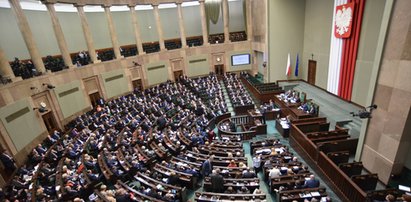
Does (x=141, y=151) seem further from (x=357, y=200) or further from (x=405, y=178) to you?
(x=405, y=178)

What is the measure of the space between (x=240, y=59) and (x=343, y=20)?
12335 millimetres

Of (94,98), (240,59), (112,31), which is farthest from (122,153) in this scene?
(240,59)

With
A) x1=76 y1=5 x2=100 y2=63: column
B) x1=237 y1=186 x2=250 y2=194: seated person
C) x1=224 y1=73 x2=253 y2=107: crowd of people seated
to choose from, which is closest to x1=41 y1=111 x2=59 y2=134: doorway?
x1=76 y1=5 x2=100 y2=63: column

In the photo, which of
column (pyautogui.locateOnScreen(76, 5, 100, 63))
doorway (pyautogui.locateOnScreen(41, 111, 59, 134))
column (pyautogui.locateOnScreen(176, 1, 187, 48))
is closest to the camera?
doorway (pyautogui.locateOnScreen(41, 111, 59, 134))

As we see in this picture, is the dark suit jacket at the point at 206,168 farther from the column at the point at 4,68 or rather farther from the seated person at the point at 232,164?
the column at the point at 4,68

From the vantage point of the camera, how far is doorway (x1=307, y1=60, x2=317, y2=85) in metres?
17.1

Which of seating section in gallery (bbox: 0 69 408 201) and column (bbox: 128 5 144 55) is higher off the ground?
column (bbox: 128 5 144 55)

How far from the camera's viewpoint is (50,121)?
13.8m

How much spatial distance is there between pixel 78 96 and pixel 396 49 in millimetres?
17860

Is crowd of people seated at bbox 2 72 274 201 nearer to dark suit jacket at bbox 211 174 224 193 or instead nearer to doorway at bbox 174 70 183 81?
dark suit jacket at bbox 211 174 224 193

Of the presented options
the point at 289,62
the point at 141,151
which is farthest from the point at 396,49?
the point at 289,62

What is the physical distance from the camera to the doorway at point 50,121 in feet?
44.1

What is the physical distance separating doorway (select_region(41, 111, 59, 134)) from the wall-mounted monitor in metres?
17.6

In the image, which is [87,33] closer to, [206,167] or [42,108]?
[42,108]
